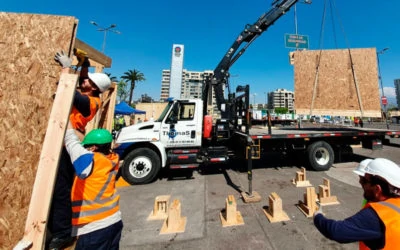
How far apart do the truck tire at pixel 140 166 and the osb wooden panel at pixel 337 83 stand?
22.8 feet

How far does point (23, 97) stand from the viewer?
1831mm

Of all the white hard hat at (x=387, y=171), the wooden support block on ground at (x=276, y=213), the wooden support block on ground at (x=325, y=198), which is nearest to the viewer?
the white hard hat at (x=387, y=171)

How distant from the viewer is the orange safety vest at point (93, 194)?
1535 millimetres

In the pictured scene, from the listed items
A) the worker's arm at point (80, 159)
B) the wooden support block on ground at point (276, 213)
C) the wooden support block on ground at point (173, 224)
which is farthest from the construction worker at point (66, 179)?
the wooden support block on ground at point (276, 213)

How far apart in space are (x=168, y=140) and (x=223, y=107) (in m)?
2.43

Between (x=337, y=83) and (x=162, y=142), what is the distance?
26.0 ft

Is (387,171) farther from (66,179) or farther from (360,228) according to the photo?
(66,179)

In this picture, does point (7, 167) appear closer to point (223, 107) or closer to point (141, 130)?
point (141, 130)

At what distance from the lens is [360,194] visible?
4512 millimetres

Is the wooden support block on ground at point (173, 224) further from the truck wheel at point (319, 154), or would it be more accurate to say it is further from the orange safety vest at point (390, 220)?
the truck wheel at point (319, 154)

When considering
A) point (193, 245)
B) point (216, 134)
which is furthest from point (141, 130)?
point (193, 245)

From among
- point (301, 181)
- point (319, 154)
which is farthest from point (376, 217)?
point (319, 154)

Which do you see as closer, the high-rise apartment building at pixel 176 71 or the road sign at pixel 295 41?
the road sign at pixel 295 41

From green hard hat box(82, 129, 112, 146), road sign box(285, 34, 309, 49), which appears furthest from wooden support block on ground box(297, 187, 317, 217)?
road sign box(285, 34, 309, 49)
